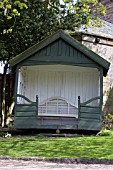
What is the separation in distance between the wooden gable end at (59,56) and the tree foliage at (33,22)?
2.65 meters

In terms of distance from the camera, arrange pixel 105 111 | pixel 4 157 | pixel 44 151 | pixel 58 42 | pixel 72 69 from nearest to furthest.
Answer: pixel 4 157
pixel 44 151
pixel 58 42
pixel 72 69
pixel 105 111

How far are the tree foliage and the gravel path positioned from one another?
25.1 feet

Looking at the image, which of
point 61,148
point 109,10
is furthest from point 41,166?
point 109,10

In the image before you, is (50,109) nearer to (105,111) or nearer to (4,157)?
(105,111)

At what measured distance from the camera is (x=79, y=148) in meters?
7.49

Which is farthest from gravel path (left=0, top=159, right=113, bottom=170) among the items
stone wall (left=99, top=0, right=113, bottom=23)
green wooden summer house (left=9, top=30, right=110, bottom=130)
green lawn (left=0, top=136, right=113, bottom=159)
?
stone wall (left=99, top=0, right=113, bottom=23)

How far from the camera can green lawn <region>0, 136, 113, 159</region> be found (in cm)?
670

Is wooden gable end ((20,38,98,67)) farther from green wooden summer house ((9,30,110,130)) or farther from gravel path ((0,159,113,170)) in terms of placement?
gravel path ((0,159,113,170))

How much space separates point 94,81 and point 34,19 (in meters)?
3.91

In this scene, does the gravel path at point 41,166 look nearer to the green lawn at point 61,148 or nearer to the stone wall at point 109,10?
the green lawn at point 61,148

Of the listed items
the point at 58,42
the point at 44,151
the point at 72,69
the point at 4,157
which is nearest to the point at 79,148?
the point at 44,151

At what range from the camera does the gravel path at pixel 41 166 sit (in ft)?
18.7

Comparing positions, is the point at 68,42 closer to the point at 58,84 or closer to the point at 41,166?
the point at 58,84

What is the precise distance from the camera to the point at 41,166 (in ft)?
19.2
